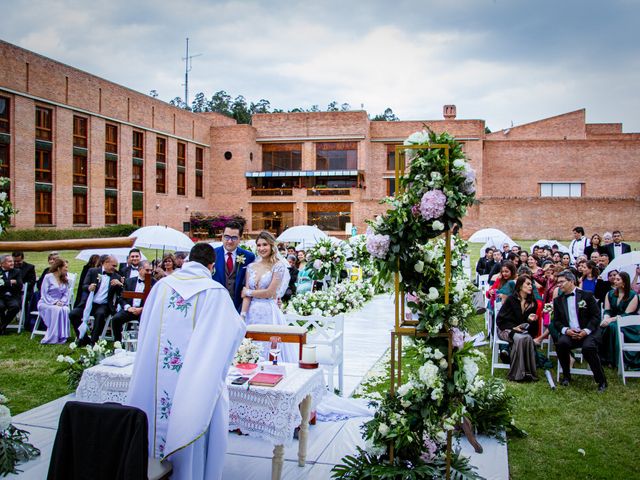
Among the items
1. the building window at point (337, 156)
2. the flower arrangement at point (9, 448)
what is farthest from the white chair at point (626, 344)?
the building window at point (337, 156)

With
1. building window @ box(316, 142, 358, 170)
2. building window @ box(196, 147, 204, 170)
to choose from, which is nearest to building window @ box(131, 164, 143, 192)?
building window @ box(196, 147, 204, 170)

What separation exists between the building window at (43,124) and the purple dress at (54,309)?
86.7 ft

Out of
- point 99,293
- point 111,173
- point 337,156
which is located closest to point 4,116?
point 111,173

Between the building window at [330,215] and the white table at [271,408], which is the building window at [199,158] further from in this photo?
the white table at [271,408]

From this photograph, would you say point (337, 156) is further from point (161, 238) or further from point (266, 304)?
point (266, 304)

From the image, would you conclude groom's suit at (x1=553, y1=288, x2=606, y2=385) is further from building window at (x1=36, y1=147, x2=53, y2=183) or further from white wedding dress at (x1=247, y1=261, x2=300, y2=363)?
building window at (x1=36, y1=147, x2=53, y2=183)

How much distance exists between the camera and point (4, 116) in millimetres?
31625

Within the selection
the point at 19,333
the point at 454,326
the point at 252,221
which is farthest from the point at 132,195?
the point at 454,326

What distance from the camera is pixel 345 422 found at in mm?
6508

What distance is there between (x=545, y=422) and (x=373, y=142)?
47.9 meters

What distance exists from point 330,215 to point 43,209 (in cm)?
2441

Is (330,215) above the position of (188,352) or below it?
above

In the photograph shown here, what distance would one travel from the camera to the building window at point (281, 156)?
53125mm

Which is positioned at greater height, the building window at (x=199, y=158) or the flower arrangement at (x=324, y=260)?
the building window at (x=199, y=158)
